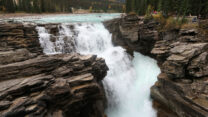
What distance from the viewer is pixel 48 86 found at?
30.5 ft

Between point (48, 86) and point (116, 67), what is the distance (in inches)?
499

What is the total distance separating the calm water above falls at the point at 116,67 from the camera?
52.3ft

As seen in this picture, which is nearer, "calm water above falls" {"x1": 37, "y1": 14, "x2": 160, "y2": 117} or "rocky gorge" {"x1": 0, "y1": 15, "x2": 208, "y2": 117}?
"rocky gorge" {"x1": 0, "y1": 15, "x2": 208, "y2": 117}

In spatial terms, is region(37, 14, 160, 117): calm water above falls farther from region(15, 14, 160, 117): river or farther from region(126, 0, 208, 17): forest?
region(126, 0, 208, 17): forest

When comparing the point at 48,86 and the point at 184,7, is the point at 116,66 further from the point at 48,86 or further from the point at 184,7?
the point at 184,7

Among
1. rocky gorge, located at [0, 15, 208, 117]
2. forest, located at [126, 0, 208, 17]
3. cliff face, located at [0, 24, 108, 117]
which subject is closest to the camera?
cliff face, located at [0, 24, 108, 117]

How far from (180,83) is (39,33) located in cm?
2292

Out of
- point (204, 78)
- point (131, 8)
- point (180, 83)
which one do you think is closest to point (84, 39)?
point (180, 83)

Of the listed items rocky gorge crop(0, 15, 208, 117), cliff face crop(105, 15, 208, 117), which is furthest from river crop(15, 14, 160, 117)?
cliff face crop(105, 15, 208, 117)

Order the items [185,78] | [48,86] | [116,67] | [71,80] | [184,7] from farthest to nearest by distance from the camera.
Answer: [184,7] → [116,67] → [185,78] → [71,80] → [48,86]

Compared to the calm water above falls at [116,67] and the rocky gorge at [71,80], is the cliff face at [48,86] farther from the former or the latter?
the calm water above falls at [116,67]

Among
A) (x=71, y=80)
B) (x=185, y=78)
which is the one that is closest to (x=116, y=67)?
(x=185, y=78)

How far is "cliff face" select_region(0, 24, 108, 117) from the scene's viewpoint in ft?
25.0

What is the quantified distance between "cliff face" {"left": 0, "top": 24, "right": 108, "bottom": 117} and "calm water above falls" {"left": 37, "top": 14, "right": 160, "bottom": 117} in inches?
145
